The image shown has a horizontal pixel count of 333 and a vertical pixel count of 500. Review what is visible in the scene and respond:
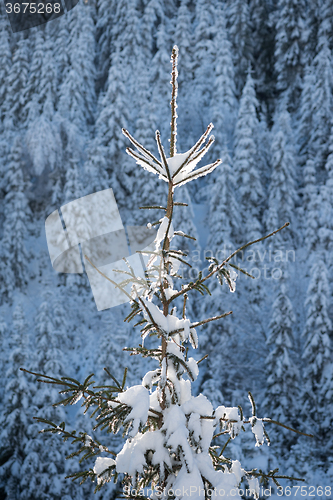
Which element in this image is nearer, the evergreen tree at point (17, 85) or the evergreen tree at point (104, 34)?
the evergreen tree at point (17, 85)

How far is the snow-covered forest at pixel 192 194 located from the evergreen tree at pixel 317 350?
0.05 m

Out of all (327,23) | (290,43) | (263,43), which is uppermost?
(263,43)

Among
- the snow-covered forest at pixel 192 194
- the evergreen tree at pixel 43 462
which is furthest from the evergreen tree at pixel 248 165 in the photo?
the evergreen tree at pixel 43 462

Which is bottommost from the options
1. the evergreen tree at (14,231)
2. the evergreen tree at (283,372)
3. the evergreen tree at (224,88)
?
the evergreen tree at (283,372)

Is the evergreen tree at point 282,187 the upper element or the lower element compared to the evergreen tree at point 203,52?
lower

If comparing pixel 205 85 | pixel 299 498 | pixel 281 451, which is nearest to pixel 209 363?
pixel 281 451

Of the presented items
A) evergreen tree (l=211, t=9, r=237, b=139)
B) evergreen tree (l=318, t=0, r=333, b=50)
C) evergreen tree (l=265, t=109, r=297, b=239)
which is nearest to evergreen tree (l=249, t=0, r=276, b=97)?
evergreen tree (l=211, t=9, r=237, b=139)

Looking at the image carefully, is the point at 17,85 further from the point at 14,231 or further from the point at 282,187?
the point at 282,187

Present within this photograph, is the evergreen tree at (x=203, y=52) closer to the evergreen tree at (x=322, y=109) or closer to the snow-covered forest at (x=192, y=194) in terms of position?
the snow-covered forest at (x=192, y=194)

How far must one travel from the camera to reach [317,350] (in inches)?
523

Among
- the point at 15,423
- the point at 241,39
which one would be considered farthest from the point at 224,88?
the point at 15,423

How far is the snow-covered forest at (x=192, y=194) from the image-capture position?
42.3 feet

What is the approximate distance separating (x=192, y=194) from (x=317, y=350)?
13.6 m

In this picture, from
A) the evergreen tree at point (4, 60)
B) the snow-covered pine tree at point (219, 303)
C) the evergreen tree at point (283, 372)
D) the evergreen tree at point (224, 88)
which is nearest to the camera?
the evergreen tree at point (283, 372)
